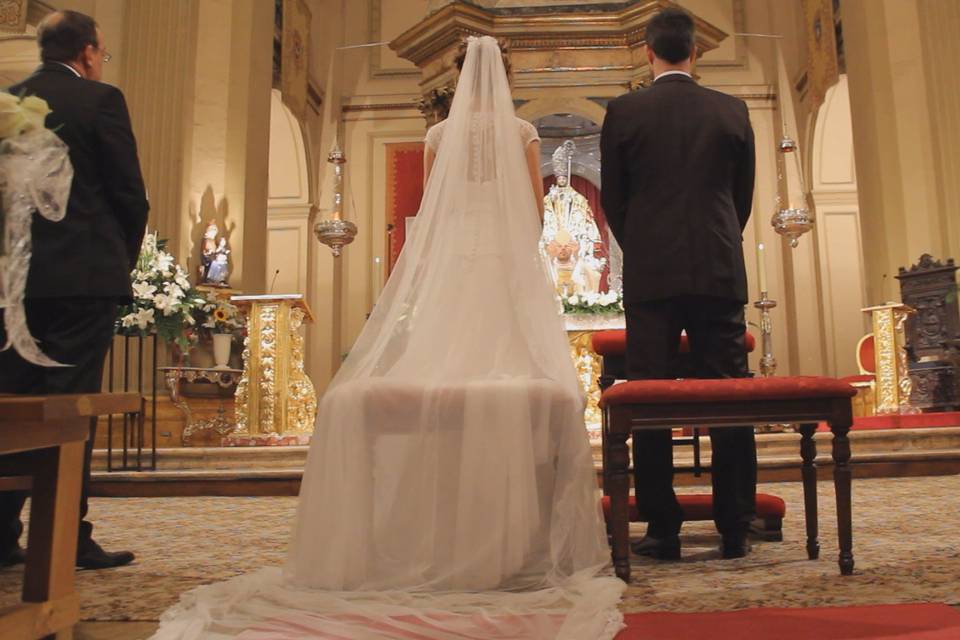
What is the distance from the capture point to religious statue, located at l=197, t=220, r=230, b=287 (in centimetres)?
909

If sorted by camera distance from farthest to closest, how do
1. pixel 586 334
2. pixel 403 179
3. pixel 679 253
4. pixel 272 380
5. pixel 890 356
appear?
pixel 403 179 → pixel 890 356 → pixel 586 334 → pixel 272 380 → pixel 679 253

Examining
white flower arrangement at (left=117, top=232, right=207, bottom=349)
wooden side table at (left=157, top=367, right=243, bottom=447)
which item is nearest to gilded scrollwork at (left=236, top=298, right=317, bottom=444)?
wooden side table at (left=157, top=367, right=243, bottom=447)

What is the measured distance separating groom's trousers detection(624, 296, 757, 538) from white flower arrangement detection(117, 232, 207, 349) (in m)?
4.34

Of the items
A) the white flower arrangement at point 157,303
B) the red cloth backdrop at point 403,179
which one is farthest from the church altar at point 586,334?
the red cloth backdrop at point 403,179

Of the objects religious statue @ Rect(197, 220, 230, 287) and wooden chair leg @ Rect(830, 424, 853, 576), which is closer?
wooden chair leg @ Rect(830, 424, 853, 576)

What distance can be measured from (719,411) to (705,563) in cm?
59

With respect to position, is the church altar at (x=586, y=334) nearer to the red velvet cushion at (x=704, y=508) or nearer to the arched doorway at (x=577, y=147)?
the red velvet cushion at (x=704, y=508)

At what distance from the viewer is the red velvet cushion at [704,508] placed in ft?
10.5

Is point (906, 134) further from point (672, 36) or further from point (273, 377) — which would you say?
Answer: point (672, 36)

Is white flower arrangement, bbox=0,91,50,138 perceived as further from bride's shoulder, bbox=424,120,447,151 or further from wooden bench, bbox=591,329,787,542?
wooden bench, bbox=591,329,787,542

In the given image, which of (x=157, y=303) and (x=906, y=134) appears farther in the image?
(x=906, y=134)

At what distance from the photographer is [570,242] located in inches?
356

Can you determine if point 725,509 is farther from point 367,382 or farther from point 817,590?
point 367,382

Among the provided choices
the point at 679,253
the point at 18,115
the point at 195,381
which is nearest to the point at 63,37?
the point at 18,115
